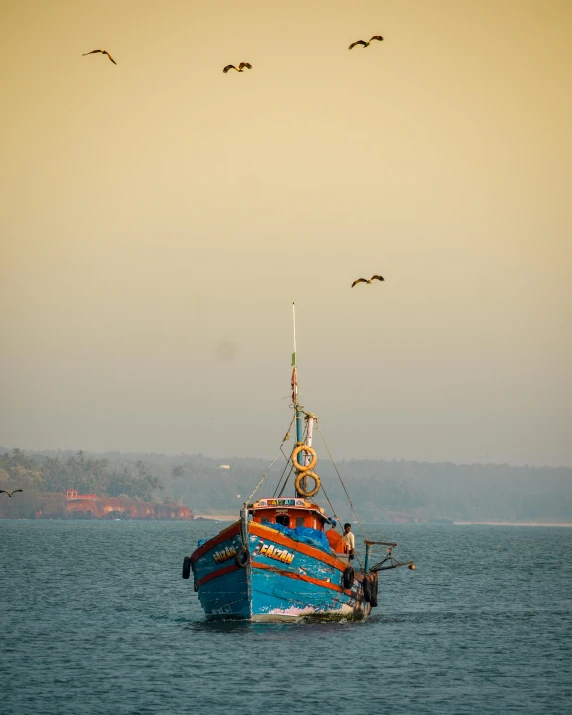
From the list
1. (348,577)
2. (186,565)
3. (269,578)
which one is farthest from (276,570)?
(186,565)

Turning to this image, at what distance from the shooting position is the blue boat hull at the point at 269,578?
49.7 m

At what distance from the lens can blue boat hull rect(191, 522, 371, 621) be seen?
49719 millimetres

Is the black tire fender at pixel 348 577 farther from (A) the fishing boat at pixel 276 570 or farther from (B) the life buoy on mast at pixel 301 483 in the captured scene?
(B) the life buoy on mast at pixel 301 483

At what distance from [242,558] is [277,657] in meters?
5.71

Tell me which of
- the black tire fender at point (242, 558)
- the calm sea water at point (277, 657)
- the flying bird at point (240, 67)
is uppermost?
the flying bird at point (240, 67)

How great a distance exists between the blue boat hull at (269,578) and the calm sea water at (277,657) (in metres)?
0.84

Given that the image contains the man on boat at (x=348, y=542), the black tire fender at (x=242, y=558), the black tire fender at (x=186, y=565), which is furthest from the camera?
the man on boat at (x=348, y=542)

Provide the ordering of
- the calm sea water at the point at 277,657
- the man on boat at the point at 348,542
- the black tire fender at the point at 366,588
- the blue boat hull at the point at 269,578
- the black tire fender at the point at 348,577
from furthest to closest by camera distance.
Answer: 1. the man on boat at the point at 348,542
2. the black tire fender at the point at 366,588
3. the black tire fender at the point at 348,577
4. the blue boat hull at the point at 269,578
5. the calm sea water at the point at 277,657

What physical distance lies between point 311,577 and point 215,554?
4.47 metres

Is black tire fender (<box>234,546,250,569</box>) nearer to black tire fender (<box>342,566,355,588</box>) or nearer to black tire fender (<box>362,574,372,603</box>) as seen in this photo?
black tire fender (<box>342,566,355,588</box>)

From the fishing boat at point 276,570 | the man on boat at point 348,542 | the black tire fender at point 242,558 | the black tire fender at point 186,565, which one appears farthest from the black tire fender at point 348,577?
the black tire fender at point 186,565

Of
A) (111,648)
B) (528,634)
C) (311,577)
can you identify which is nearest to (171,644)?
(111,648)

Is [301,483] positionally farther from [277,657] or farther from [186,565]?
[277,657]

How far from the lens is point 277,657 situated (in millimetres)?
45094
